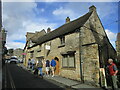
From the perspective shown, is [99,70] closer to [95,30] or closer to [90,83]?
[90,83]

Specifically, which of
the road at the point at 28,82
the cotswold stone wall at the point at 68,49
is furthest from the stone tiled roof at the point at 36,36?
the road at the point at 28,82

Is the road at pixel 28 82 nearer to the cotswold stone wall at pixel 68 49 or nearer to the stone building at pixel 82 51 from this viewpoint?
the cotswold stone wall at pixel 68 49

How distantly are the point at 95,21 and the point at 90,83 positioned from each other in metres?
8.10

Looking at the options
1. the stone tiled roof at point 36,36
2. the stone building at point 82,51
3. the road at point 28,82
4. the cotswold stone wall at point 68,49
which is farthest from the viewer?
the stone tiled roof at point 36,36

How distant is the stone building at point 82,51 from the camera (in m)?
8.52

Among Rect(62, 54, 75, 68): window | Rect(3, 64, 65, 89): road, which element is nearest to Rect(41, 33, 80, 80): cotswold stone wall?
Rect(62, 54, 75, 68): window

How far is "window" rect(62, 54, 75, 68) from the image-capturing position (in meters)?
11.0

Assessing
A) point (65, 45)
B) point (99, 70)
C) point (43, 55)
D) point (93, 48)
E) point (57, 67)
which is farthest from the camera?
point (43, 55)

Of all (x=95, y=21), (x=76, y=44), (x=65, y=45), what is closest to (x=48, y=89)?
(x=76, y=44)

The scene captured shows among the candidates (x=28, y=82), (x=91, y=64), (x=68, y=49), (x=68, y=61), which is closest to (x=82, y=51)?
(x=91, y=64)

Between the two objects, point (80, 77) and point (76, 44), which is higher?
point (76, 44)

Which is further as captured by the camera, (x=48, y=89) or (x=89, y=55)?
(x=89, y=55)

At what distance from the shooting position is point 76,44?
10.8 m

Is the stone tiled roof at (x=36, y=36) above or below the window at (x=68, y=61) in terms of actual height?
above
